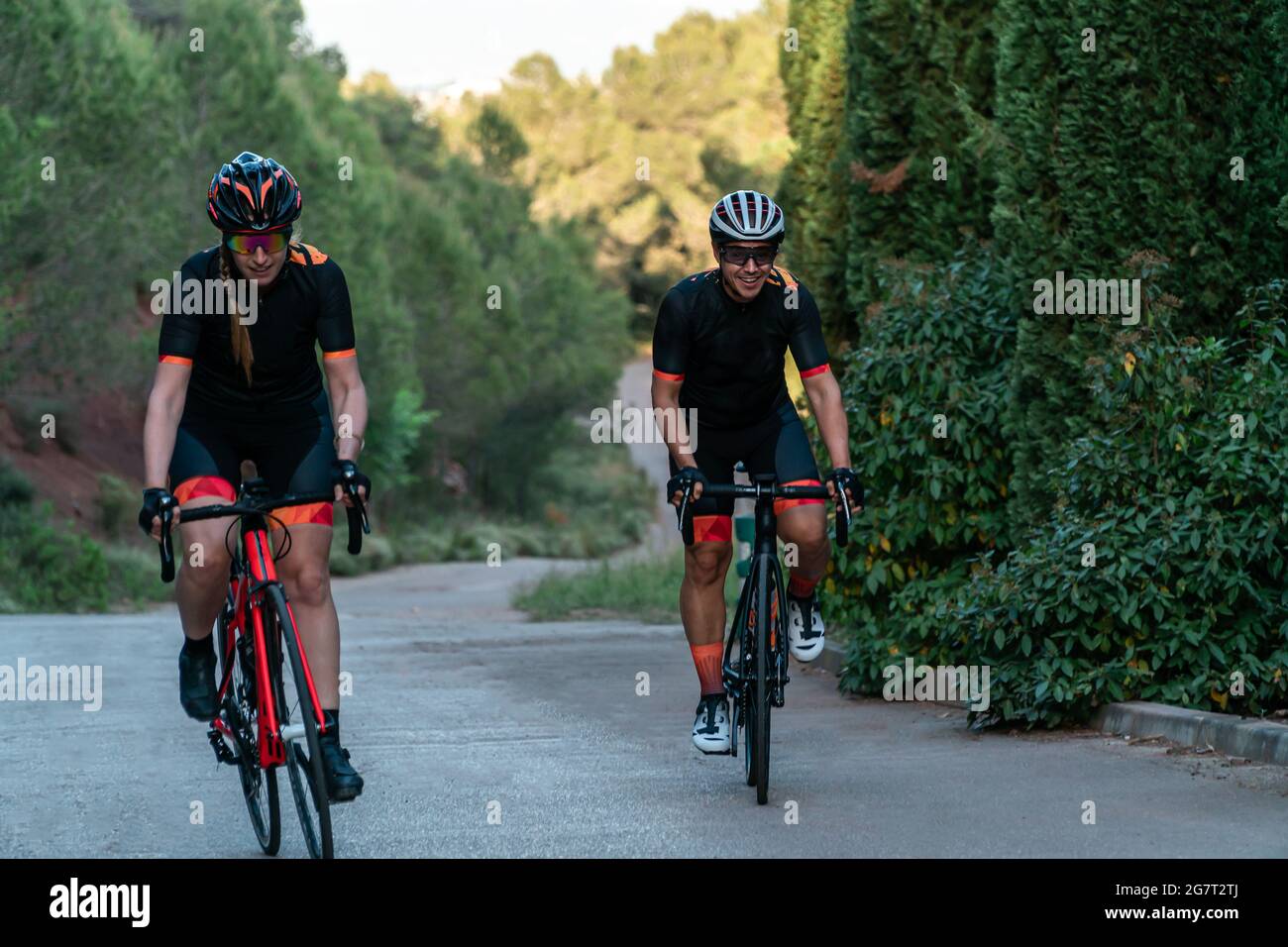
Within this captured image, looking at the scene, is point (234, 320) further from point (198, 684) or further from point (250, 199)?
point (198, 684)

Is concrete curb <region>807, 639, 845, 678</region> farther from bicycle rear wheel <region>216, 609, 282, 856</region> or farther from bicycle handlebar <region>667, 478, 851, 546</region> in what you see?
bicycle rear wheel <region>216, 609, 282, 856</region>

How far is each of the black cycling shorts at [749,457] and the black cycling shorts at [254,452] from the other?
5.51 ft

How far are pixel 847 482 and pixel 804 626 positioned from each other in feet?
3.38

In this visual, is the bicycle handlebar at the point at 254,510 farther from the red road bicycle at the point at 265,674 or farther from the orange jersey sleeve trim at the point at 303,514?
the orange jersey sleeve trim at the point at 303,514

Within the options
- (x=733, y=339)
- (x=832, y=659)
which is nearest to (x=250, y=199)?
(x=733, y=339)

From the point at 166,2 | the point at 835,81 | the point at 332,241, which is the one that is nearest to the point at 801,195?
A: the point at 835,81

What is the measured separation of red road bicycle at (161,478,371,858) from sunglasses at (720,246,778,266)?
1.85 metres

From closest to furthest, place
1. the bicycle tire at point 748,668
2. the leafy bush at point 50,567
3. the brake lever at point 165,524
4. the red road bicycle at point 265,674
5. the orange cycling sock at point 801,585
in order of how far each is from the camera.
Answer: the red road bicycle at point 265,674, the brake lever at point 165,524, the bicycle tire at point 748,668, the orange cycling sock at point 801,585, the leafy bush at point 50,567

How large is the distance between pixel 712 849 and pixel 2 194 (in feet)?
65.4

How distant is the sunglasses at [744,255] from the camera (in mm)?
7320

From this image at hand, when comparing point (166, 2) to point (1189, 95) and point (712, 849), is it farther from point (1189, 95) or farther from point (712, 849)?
point (712, 849)

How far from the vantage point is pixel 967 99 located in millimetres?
12969

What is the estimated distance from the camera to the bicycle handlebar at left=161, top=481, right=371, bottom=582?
603cm

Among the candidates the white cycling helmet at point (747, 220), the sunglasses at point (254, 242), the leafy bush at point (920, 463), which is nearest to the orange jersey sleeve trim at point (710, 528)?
the white cycling helmet at point (747, 220)
